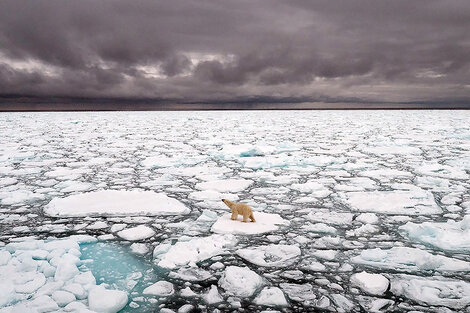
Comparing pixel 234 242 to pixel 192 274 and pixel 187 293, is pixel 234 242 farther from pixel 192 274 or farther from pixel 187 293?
pixel 187 293

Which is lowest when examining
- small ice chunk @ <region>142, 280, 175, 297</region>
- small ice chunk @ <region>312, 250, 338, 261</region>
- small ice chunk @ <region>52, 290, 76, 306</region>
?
small ice chunk @ <region>312, 250, 338, 261</region>

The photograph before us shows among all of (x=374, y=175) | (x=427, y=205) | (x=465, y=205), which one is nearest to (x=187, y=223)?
(x=427, y=205)

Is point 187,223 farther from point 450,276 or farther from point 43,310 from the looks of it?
point 450,276

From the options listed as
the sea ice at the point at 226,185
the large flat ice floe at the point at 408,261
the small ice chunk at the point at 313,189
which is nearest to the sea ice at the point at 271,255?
the large flat ice floe at the point at 408,261

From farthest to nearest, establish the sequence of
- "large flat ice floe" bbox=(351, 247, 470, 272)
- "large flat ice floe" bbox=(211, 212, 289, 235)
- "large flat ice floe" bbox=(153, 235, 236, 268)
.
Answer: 1. "large flat ice floe" bbox=(211, 212, 289, 235)
2. "large flat ice floe" bbox=(153, 235, 236, 268)
3. "large flat ice floe" bbox=(351, 247, 470, 272)

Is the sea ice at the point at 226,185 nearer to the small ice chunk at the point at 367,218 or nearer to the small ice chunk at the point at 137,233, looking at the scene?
the small ice chunk at the point at 137,233

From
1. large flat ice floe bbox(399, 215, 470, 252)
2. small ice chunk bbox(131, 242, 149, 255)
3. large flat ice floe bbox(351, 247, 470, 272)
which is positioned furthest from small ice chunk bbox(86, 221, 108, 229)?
large flat ice floe bbox(399, 215, 470, 252)

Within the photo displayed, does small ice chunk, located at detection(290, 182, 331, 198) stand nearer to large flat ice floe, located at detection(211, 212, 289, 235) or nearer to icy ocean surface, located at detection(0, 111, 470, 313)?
icy ocean surface, located at detection(0, 111, 470, 313)

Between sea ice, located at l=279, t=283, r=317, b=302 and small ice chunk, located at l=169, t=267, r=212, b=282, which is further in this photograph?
small ice chunk, located at l=169, t=267, r=212, b=282
